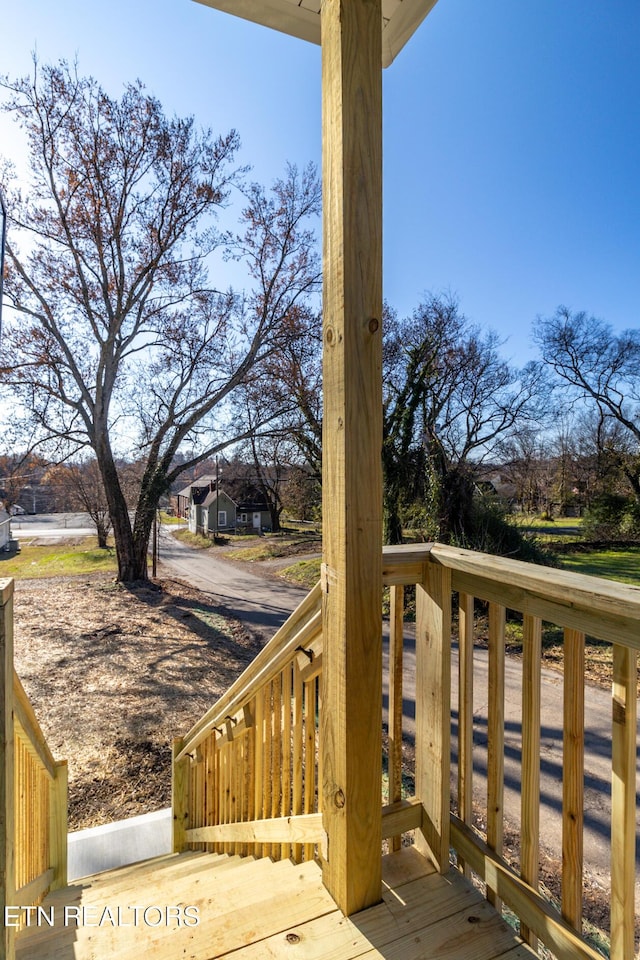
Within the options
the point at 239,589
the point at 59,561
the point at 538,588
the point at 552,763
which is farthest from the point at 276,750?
the point at 59,561

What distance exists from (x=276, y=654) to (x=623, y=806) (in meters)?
0.83

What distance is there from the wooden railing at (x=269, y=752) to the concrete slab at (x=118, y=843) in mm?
612

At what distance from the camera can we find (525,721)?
0.86m

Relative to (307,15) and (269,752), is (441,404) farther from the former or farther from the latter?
(269,752)

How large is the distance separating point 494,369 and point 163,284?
6.48 metres

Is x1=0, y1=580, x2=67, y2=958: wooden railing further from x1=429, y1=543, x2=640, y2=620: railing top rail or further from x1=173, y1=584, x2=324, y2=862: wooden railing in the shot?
x1=429, y1=543, x2=640, y2=620: railing top rail

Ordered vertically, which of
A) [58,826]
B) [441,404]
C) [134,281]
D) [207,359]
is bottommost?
[58,826]

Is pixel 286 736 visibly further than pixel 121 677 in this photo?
No

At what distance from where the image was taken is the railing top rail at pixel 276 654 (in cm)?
113

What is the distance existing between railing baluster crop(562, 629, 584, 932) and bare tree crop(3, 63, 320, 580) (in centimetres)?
860

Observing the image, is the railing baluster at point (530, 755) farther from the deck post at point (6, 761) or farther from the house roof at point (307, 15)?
the house roof at point (307, 15)

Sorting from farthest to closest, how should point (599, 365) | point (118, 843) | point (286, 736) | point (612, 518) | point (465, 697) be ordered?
point (612, 518) < point (599, 365) < point (118, 843) < point (286, 736) < point (465, 697)

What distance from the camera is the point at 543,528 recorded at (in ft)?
24.3

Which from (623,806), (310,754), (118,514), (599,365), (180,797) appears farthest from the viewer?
(118,514)
